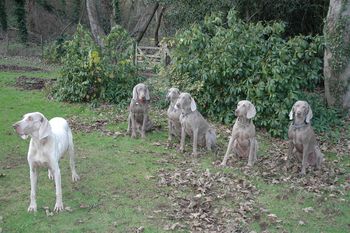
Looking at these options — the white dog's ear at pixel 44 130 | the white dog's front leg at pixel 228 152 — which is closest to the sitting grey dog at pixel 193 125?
the white dog's front leg at pixel 228 152

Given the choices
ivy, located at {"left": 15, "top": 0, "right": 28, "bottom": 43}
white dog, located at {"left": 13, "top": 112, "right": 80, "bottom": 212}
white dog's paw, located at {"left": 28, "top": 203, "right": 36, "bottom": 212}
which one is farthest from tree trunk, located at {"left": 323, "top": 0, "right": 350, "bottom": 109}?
ivy, located at {"left": 15, "top": 0, "right": 28, "bottom": 43}

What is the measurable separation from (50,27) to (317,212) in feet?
104

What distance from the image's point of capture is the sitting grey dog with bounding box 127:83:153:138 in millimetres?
9750

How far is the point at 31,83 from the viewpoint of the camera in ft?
54.6

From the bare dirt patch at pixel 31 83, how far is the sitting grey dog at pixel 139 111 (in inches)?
267

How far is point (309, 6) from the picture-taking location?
622 inches

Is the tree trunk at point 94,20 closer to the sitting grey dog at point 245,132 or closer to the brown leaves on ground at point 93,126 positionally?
the brown leaves on ground at point 93,126

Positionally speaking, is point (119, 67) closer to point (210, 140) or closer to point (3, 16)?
point (210, 140)

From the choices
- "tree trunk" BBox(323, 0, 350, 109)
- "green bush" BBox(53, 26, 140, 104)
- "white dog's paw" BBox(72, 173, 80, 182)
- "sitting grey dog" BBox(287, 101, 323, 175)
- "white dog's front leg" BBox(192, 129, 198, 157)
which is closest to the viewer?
"white dog's paw" BBox(72, 173, 80, 182)

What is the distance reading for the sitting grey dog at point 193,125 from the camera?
8.85 metres

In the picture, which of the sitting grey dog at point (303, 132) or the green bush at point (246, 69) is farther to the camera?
the green bush at point (246, 69)

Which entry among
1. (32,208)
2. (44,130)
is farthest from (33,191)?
(44,130)

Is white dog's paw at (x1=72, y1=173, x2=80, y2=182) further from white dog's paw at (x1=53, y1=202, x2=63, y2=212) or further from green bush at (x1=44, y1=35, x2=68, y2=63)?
green bush at (x1=44, y1=35, x2=68, y2=63)

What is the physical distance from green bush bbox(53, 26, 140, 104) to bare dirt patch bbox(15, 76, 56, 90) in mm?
2258
